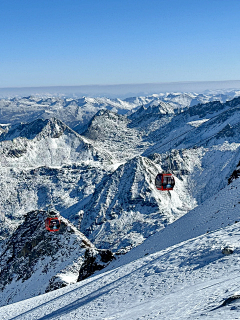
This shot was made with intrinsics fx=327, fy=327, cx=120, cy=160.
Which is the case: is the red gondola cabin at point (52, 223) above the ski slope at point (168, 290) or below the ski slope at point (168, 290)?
below

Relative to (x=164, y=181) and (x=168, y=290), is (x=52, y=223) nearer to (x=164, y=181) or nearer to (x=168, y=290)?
(x=164, y=181)

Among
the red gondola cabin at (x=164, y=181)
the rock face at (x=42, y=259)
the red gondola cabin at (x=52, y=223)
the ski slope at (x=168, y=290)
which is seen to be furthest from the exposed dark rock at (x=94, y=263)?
the ski slope at (x=168, y=290)

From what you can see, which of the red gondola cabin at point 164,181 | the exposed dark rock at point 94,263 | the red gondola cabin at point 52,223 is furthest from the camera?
the red gondola cabin at point 52,223

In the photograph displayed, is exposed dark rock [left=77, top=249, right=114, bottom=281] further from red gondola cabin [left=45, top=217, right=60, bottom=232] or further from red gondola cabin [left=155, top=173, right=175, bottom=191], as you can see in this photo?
red gondola cabin [left=155, top=173, right=175, bottom=191]

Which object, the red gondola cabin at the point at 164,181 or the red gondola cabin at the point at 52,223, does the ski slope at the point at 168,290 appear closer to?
the red gondola cabin at the point at 164,181

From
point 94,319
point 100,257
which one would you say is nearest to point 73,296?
point 94,319

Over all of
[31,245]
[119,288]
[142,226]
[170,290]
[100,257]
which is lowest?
[142,226]

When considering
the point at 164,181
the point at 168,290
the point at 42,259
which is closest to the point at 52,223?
the point at 42,259

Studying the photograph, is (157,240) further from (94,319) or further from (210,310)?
(210,310)

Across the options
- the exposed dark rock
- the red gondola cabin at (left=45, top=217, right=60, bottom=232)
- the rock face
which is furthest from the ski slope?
the red gondola cabin at (left=45, top=217, right=60, bottom=232)
